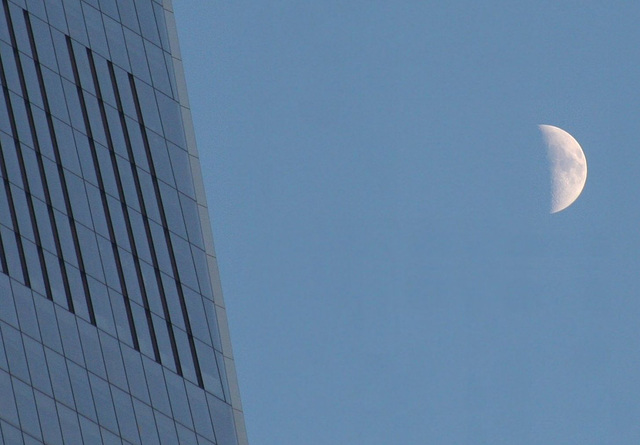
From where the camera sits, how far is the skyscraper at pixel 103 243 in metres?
63.3

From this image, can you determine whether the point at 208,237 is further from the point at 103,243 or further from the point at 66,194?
the point at 66,194

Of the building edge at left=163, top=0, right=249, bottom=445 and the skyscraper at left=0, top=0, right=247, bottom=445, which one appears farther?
the building edge at left=163, top=0, right=249, bottom=445

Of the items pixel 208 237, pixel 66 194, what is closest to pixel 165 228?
pixel 208 237

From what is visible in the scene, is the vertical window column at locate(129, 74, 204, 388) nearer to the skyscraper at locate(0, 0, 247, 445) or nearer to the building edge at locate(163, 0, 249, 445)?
the skyscraper at locate(0, 0, 247, 445)

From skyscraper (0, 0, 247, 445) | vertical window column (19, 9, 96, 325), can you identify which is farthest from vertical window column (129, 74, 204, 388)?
vertical window column (19, 9, 96, 325)

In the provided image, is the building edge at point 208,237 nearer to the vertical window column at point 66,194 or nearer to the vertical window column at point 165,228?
the vertical window column at point 165,228

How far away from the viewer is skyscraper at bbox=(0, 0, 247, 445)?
63281 mm

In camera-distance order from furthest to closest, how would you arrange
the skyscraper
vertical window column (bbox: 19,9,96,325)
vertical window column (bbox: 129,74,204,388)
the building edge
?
the building edge
vertical window column (bbox: 129,74,204,388)
vertical window column (bbox: 19,9,96,325)
the skyscraper

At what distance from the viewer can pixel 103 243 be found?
72.2 meters

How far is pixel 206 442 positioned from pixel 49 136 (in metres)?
15.4

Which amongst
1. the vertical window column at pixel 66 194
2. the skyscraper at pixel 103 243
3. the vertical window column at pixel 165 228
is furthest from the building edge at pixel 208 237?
the vertical window column at pixel 66 194

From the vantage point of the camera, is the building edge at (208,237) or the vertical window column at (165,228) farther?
the building edge at (208,237)

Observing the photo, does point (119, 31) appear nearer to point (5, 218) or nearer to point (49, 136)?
point (49, 136)

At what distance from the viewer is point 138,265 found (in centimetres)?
7394
